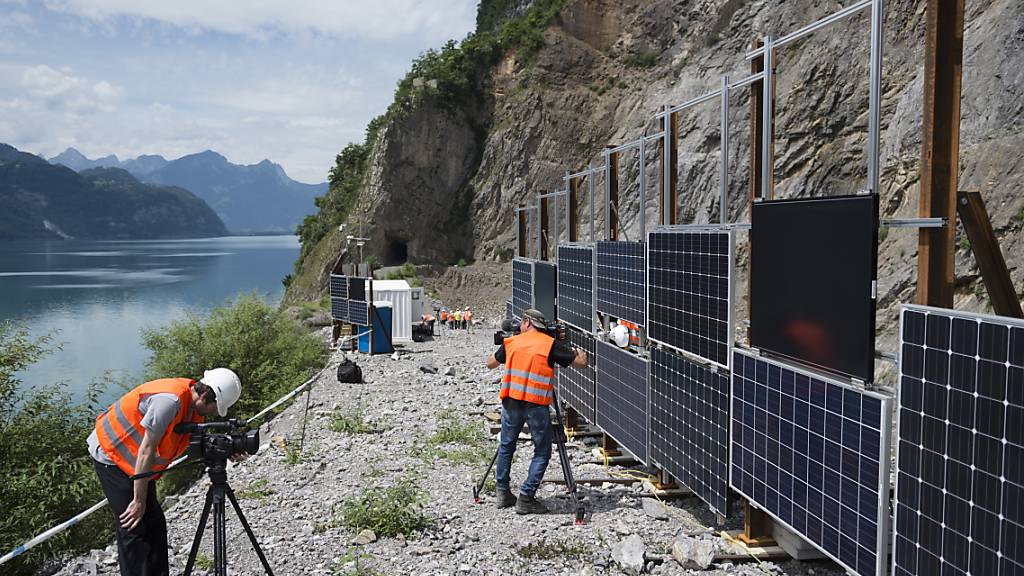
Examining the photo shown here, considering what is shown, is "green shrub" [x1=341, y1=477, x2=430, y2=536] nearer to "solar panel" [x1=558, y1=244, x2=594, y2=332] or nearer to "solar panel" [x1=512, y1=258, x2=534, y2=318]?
"solar panel" [x1=558, y1=244, x2=594, y2=332]

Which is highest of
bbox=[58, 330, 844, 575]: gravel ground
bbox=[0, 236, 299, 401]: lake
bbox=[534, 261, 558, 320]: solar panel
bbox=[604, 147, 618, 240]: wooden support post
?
bbox=[604, 147, 618, 240]: wooden support post

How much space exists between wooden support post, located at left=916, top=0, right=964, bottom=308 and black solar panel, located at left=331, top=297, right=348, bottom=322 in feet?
60.0

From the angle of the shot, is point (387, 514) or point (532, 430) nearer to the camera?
point (387, 514)

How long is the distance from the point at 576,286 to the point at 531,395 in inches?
137

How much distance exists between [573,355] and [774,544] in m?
2.46

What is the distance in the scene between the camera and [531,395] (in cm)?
667

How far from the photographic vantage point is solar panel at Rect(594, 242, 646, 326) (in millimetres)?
7887

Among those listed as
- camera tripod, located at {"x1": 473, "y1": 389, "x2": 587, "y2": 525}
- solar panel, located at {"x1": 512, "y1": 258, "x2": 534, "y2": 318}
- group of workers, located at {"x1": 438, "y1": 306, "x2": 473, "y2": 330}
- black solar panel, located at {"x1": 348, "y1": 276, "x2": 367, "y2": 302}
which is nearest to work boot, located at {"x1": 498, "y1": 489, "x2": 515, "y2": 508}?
camera tripod, located at {"x1": 473, "y1": 389, "x2": 587, "y2": 525}

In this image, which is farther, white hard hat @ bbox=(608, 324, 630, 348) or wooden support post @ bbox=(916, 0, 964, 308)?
white hard hat @ bbox=(608, 324, 630, 348)

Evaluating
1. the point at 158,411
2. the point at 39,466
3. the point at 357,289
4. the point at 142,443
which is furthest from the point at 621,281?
the point at 357,289

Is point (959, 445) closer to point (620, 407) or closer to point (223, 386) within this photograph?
point (223, 386)

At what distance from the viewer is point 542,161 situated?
142ft

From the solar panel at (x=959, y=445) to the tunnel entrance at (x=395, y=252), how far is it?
42.8 m

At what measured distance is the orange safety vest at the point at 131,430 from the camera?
4.69 metres
